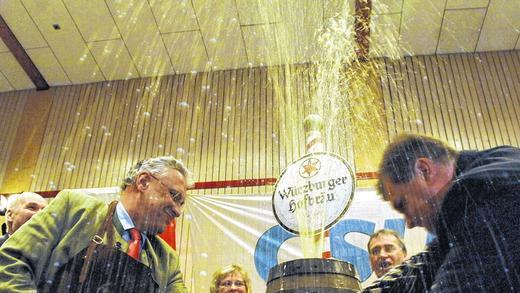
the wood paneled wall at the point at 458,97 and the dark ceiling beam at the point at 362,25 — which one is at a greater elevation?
the dark ceiling beam at the point at 362,25

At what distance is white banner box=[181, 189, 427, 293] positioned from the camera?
160 inches

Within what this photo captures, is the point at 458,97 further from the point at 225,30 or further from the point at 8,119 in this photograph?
the point at 8,119

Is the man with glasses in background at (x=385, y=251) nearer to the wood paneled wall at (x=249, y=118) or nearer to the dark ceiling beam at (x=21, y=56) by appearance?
the wood paneled wall at (x=249, y=118)

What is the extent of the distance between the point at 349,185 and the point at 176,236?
308 centimetres

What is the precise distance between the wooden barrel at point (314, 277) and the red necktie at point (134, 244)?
64cm

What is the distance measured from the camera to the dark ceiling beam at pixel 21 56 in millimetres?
6621

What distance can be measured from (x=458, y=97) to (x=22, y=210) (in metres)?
5.30

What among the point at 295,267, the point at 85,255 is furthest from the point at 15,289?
the point at 295,267

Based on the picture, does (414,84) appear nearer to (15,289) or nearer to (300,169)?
(300,169)

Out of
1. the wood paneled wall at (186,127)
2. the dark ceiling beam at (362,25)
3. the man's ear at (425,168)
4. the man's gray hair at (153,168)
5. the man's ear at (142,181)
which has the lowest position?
the man's ear at (425,168)

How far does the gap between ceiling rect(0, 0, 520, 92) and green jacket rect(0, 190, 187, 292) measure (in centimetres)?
475

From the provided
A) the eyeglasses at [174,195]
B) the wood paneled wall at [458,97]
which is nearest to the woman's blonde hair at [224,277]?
the eyeglasses at [174,195]

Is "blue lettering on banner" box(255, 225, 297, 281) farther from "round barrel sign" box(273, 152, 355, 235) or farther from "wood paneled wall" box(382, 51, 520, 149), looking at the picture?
"wood paneled wall" box(382, 51, 520, 149)

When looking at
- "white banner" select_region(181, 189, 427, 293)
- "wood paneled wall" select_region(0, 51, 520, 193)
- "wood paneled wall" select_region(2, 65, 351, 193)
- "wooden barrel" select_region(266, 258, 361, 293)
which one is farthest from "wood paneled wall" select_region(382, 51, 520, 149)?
"wooden barrel" select_region(266, 258, 361, 293)
